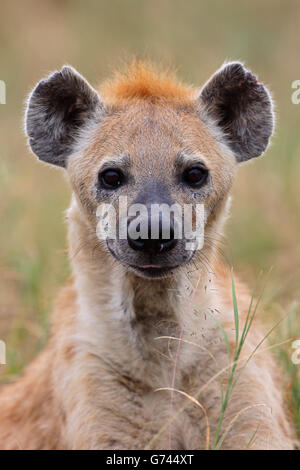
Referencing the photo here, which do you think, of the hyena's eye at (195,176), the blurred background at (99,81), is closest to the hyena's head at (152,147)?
the hyena's eye at (195,176)

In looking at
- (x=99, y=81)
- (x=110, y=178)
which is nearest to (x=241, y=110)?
(x=110, y=178)

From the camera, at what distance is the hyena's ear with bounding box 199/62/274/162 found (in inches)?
179

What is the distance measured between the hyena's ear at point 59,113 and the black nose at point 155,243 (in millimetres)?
902

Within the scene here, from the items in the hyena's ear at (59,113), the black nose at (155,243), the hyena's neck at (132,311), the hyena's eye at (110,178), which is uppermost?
the hyena's ear at (59,113)

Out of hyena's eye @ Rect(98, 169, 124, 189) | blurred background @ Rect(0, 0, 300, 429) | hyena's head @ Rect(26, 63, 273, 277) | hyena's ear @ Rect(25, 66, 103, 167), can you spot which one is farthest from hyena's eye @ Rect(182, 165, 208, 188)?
blurred background @ Rect(0, 0, 300, 429)

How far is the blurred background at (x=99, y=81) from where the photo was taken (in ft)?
19.9

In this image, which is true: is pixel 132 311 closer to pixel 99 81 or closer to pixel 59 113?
pixel 59 113

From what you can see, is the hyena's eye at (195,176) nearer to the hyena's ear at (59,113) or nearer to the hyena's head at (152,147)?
the hyena's head at (152,147)

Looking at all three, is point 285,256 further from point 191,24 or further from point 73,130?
point 191,24

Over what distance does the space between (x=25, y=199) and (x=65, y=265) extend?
1.43m

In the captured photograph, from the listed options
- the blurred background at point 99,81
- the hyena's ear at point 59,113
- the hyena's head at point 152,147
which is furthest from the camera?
the blurred background at point 99,81

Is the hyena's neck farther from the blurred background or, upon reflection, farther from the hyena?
the blurred background

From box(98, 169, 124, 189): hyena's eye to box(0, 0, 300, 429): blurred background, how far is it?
78 cm

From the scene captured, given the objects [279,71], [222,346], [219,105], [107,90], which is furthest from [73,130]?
[279,71]
